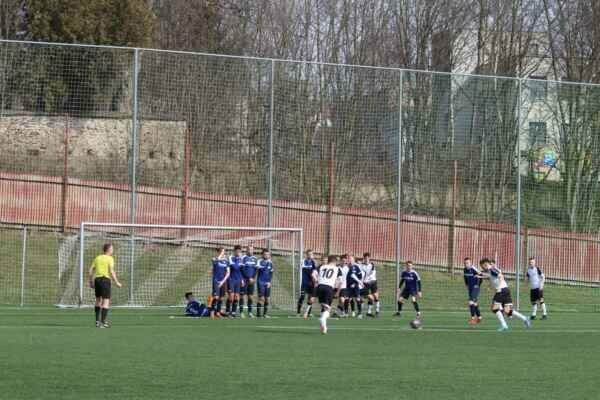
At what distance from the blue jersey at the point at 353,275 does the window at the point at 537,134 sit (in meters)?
12.1

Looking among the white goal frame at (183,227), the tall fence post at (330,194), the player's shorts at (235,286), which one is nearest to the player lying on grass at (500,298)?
the player's shorts at (235,286)

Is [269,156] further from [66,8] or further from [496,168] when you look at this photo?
[66,8]

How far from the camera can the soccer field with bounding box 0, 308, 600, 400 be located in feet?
45.3

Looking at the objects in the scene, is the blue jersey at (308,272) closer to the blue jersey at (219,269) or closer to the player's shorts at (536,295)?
the blue jersey at (219,269)

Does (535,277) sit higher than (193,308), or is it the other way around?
(535,277)

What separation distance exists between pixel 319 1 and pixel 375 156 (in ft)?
57.4

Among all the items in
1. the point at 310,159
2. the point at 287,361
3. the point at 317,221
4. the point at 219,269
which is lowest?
the point at 287,361

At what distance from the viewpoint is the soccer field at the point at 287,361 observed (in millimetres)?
13797

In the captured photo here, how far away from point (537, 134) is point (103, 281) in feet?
71.7

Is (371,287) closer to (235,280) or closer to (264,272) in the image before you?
(264,272)

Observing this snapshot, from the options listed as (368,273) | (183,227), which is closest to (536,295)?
(368,273)

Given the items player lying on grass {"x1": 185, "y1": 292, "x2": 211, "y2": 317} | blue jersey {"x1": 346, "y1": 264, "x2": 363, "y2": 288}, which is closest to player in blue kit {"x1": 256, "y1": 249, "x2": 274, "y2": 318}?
player lying on grass {"x1": 185, "y1": 292, "x2": 211, "y2": 317}

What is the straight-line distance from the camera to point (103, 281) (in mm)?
24766

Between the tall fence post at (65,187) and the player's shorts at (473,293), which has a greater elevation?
the tall fence post at (65,187)
